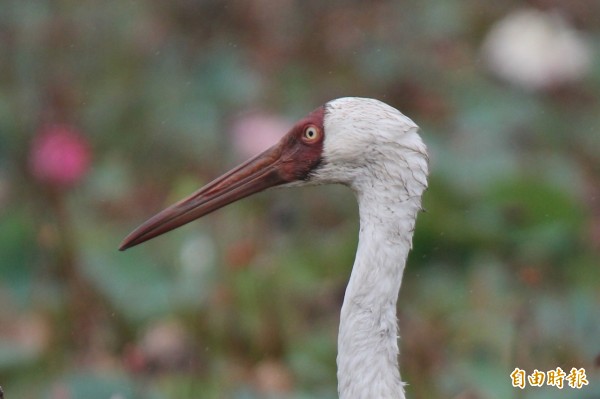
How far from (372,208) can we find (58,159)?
1.96 meters

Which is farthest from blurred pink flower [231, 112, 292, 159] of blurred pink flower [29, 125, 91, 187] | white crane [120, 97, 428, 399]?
white crane [120, 97, 428, 399]

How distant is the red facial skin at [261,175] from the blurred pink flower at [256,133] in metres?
1.98

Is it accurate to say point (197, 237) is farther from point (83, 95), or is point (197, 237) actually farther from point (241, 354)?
point (83, 95)

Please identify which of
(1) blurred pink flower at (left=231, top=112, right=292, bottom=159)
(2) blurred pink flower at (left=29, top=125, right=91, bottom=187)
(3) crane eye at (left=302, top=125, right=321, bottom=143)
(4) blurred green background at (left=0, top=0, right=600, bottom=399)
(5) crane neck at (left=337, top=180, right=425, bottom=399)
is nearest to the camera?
(5) crane neck at (left=337, top=180, right=425, bottom=399)

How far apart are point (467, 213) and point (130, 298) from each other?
42.7 inches

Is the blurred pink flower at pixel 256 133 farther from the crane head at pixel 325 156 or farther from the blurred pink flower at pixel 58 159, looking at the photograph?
the crane head at pixel 325 156

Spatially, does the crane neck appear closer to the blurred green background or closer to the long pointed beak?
the long pointed beak

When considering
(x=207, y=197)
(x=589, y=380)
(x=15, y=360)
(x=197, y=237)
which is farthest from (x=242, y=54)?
(x=207, y=197)

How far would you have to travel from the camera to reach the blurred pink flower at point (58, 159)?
5.40 m

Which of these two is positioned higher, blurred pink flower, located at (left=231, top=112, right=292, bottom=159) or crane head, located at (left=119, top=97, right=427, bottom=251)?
blurred pink flower, located at (left=231, top=112, right=292, bottom=159)

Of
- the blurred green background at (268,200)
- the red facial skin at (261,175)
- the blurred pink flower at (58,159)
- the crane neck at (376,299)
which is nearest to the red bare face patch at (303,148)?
the red facial skin at (261,175)

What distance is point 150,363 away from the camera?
5074 mm

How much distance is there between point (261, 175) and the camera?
379cm

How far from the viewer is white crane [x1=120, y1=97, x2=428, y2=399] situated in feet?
11.7
